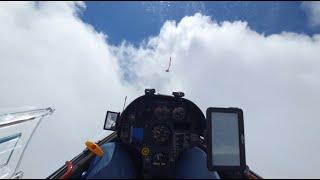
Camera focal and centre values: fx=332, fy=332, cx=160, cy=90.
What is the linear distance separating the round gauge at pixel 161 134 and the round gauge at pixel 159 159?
7.9 inches

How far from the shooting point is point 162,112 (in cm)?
493

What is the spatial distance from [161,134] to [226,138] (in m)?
1.73

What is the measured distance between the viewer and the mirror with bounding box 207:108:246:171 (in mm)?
3078

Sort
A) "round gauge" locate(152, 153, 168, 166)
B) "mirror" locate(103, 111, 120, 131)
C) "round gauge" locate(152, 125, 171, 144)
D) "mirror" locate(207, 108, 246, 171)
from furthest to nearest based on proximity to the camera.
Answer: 1. "mirror" locate(103, 111, 120, 131)
2. "round gauge" locate(152, 125, 171, 144)
3. "round gauge" locate(152, 153, 168, 166)
4. "mirror" locate(207, 108, 246, 171)

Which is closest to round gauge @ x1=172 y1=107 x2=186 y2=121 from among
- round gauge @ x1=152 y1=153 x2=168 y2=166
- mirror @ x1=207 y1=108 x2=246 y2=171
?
round gauge @ x1=152 y1=153 x2=168 y2=166

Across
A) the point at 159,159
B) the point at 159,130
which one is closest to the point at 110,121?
the point at 159,130

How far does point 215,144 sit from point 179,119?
6.07 feet

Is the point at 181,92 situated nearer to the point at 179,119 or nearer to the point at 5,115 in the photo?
the point at 179,119

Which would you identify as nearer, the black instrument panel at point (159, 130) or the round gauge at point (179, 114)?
the black instrument panel at point (159, 130)

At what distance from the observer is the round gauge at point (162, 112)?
193 inches

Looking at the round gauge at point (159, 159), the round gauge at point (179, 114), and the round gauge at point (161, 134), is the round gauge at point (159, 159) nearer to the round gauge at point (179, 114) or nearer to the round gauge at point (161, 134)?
the round gauge at point (161, 134)

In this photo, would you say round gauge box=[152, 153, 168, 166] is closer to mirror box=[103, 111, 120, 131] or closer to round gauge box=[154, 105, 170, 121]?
round gauge box=[154, 105, 170, 121]

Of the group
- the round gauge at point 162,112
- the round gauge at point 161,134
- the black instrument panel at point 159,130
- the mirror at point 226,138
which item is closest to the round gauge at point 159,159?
the black instrument panel at point 159,130

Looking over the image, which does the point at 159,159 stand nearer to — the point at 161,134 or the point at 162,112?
the point at 161,134
